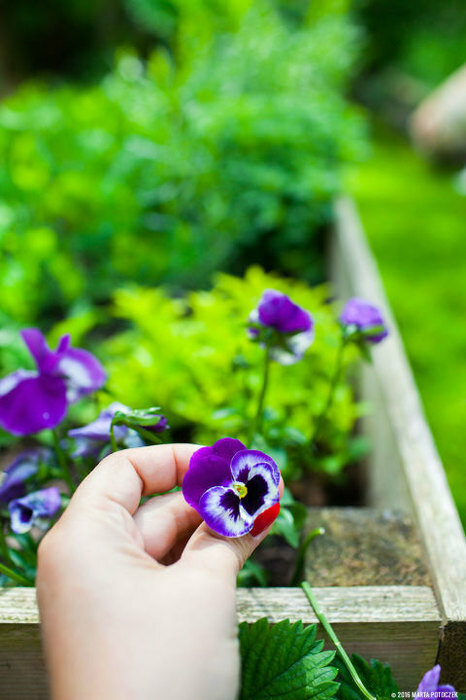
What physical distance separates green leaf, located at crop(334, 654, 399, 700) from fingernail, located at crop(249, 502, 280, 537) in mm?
283

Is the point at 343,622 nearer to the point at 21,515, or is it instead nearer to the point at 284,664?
the point at 284,664

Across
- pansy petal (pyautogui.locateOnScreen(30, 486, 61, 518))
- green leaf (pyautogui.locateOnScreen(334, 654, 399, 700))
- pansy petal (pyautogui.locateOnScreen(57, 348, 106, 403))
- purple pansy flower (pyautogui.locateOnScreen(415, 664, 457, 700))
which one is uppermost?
pansy petal (pyautogui.locateOnScreen(57, 348, 106, 403))

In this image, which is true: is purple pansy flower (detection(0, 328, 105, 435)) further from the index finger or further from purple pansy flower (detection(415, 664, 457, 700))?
purple pansy flower (detection(415, 664, 457, 700))

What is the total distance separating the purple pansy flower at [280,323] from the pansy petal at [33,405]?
343 mm

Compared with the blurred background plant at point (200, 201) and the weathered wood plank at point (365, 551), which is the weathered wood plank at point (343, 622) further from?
the blurred background plant at point (200, 201)

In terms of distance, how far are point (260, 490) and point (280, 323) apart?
37 cm

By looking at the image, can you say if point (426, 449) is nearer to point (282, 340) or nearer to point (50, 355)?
point (282, 340)

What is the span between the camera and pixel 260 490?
68 cm

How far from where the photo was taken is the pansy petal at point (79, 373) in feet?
3.28

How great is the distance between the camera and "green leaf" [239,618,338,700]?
737mm

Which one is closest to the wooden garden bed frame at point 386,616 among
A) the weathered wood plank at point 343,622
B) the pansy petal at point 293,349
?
the weathered wood plank at point 343,622

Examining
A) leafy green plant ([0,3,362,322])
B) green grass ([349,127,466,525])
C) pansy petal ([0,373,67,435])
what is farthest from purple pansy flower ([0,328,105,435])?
leafy green plant ([0,3,362,322])

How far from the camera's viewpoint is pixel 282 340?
102 cm

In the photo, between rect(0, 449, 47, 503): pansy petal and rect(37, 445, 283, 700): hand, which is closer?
rect(37, 445, 283, 700): hand
